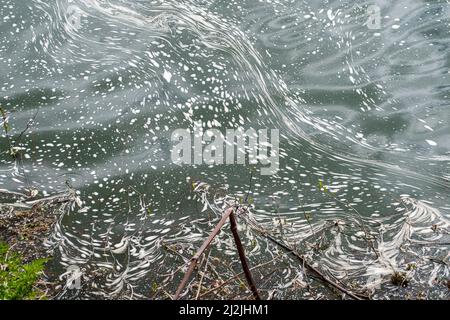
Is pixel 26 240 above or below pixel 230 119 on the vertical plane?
below

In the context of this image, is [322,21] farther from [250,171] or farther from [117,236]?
[117,236]

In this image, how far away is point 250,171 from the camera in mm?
2881

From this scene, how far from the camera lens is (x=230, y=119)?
3137 mm

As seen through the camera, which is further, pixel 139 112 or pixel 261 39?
pixel 261 39

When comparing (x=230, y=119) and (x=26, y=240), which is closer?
(x=26, y=240)

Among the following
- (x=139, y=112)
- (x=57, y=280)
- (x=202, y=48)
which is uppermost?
(x=202, y=48)

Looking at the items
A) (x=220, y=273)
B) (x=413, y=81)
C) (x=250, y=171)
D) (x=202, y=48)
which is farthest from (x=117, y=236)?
(x=413, y=81)

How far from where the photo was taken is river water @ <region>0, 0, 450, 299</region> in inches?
100.0

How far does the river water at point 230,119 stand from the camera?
2.54 meters

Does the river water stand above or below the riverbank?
above

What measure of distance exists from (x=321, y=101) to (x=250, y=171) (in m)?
0.68

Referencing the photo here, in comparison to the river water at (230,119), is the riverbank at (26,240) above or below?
below

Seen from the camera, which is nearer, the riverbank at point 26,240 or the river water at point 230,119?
the riverbank at point 26,240

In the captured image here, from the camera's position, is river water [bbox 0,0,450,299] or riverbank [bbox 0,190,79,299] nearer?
riverbank [bbox 0,190,79,299]
